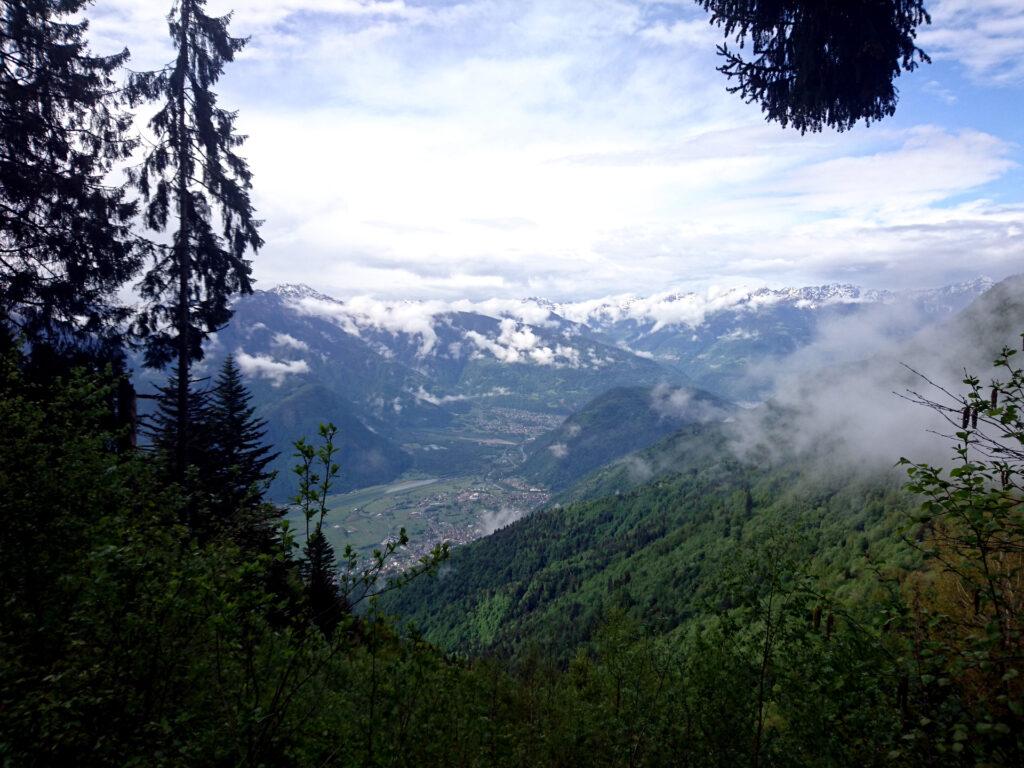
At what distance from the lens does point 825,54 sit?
861 centimetres

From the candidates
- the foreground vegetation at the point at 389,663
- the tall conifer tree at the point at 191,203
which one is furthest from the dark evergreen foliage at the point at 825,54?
the tall conifer tree at the point at 191,203

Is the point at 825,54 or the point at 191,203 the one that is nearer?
the point at 825,54

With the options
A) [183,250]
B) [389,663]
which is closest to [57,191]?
[183,250]

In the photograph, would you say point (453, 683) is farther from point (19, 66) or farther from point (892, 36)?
point (19, 66)

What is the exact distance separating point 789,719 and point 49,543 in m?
11.8

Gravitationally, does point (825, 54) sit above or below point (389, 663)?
above

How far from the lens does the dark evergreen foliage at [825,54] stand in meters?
8.11

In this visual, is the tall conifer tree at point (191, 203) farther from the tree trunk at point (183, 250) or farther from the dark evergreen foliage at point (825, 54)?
the dark evergreen foliage at point (825, 54)

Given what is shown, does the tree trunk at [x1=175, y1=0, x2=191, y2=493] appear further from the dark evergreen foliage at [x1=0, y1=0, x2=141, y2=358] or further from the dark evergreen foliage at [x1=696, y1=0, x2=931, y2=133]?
the dark evergreen foliage at [x1=696, y1=0, x2=931, y2=133]

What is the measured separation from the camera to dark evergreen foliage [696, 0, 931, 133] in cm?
811

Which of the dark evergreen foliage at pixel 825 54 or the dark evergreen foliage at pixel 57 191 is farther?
the dark evergreen foliage at pixel 57 191

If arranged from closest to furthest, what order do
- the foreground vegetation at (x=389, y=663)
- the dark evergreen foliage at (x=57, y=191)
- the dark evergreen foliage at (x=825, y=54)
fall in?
the foreground vegetation at (x=389, y=663) → the dark evergreen foliage at (x=825, y=54) → the dark evergreen foliage at (x=57, y=191)

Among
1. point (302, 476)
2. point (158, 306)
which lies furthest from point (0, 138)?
point (302, 476)

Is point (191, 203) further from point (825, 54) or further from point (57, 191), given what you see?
point (825, 54)
